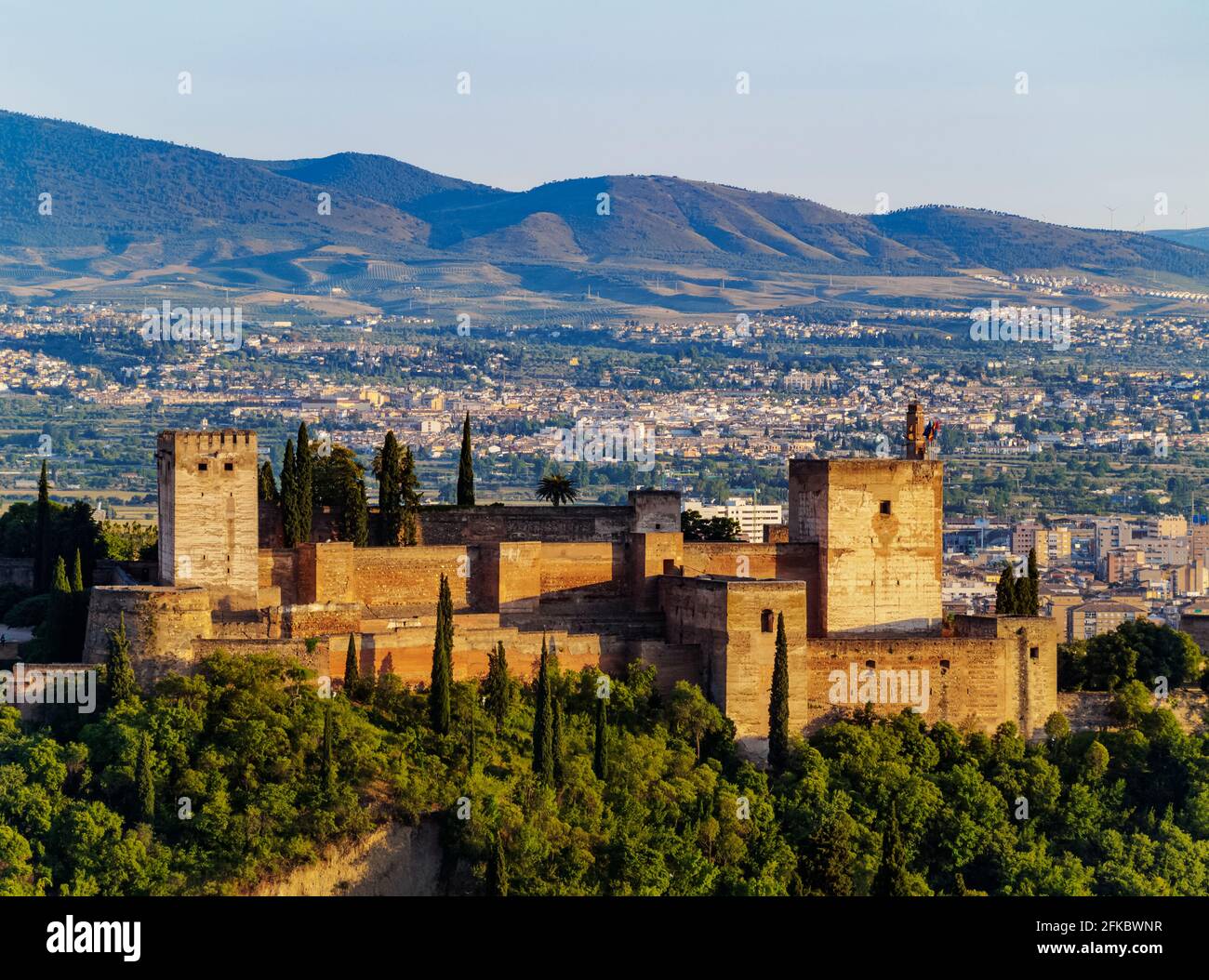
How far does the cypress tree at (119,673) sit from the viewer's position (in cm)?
3681

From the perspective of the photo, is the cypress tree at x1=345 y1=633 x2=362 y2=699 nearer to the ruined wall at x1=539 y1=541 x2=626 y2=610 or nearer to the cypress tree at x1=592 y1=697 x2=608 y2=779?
the cypress tree at x1=592 y1=697 x2=608 y2=779

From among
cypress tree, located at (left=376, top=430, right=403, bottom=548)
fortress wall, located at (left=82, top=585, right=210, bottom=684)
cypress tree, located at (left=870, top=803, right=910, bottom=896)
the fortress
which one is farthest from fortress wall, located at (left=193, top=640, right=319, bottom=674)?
cypress tree, located at (left=870, top=803, right=910, bottom=896)

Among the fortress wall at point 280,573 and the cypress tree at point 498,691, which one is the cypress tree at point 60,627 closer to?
the fortress wall at point 280,573

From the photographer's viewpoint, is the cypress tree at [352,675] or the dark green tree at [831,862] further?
the cypress tree at [352,675]

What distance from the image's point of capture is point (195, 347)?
158250 mm

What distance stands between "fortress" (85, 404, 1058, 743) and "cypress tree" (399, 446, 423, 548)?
2.03m

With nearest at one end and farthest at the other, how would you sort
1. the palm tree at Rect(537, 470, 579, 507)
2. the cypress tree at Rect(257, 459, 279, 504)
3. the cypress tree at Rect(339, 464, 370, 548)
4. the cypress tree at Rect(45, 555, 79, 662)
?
the cypress tree at Rect(45, 555, 79, 662)
the cypress tree at Rect(339, 464, 370, 548)
the cypress tree at Rect(257, 459, 279, 504)
the palm tree at Rect(537, 470, 579, 507)

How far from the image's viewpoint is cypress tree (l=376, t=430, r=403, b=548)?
4444 centimetres

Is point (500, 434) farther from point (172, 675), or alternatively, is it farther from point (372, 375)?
point (172, 675)

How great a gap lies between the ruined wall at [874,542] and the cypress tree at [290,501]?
789 centimetres

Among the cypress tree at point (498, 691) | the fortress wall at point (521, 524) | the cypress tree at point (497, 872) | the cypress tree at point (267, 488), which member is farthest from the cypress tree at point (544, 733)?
the cypress tree at point (267, 488)

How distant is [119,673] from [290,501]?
685 cm
